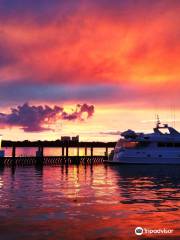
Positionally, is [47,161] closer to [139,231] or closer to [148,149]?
[148,149]

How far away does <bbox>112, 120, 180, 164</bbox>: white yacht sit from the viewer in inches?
2800

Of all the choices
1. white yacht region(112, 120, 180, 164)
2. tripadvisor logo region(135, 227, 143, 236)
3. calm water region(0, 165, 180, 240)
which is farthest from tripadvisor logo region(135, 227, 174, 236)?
white yacht region(112, 120, 180, 164)

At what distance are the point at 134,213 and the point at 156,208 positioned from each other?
208 cm

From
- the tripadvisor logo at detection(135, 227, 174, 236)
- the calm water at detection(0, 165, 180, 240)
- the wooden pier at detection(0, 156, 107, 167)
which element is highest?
the wooden pier at detection(0, 156, 107, 167)

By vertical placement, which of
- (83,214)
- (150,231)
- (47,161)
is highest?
(47,161)

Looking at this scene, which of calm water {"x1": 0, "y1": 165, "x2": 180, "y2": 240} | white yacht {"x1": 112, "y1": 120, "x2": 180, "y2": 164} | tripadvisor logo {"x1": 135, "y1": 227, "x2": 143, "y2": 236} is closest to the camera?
tripadvisor logo {"x1": 135, "y1": 227, "x2": 143, "y2": 236}

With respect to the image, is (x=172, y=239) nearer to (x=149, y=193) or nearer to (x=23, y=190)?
(x=149, y=193)

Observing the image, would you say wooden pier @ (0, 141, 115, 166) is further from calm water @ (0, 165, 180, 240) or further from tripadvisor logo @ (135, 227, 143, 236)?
tripadvisor logo @ (135, 227, 143, 236)

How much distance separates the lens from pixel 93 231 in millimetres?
16438

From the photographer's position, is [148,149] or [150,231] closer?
[150,231]

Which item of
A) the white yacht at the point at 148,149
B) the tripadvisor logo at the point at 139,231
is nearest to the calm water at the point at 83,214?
the tripadvisor logo at the point at 139,231

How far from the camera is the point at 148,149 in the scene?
72.4m

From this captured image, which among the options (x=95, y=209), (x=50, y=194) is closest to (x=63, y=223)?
(x=95, y=209)

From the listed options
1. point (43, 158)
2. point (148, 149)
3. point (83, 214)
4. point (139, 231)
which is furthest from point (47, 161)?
point (139, 231)
